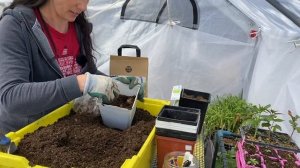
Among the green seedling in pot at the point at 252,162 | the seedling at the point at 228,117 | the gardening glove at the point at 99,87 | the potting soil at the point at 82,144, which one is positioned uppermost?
the gardening glove at the point at 99,87

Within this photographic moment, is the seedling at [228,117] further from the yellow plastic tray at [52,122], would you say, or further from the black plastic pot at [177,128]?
the black plastic pot at [177,128]

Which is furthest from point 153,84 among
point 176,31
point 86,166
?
point 86,166

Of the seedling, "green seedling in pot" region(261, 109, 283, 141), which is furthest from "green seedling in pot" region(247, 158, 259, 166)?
the seedling

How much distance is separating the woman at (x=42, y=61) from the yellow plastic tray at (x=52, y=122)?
0.16 ft

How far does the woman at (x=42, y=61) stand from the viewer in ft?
3.92

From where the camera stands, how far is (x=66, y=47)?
1.58m

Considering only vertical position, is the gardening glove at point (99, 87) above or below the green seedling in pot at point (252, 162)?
above

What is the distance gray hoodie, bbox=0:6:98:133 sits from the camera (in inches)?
46.8

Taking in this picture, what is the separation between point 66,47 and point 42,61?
0.18m

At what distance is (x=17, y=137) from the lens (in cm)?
110

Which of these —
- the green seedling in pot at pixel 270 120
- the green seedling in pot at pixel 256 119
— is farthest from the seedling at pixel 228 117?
the green seedling in pot at pixel 270 120

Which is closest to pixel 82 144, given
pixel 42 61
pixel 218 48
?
pixel 42 61

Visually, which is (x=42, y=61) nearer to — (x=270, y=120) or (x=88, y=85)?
(x=88, y=85)

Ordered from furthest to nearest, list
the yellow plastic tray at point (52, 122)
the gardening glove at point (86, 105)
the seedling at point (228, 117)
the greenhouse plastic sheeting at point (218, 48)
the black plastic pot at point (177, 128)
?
1. the greenhouse plastic sheeting at point (218, 48)
2. the seedling at point (228, 117)
3. the gardening glove at point (86, 105)
4. the black plastic pot at point (177, 128)
5. the yellow plastic tray at point (52, 122)
